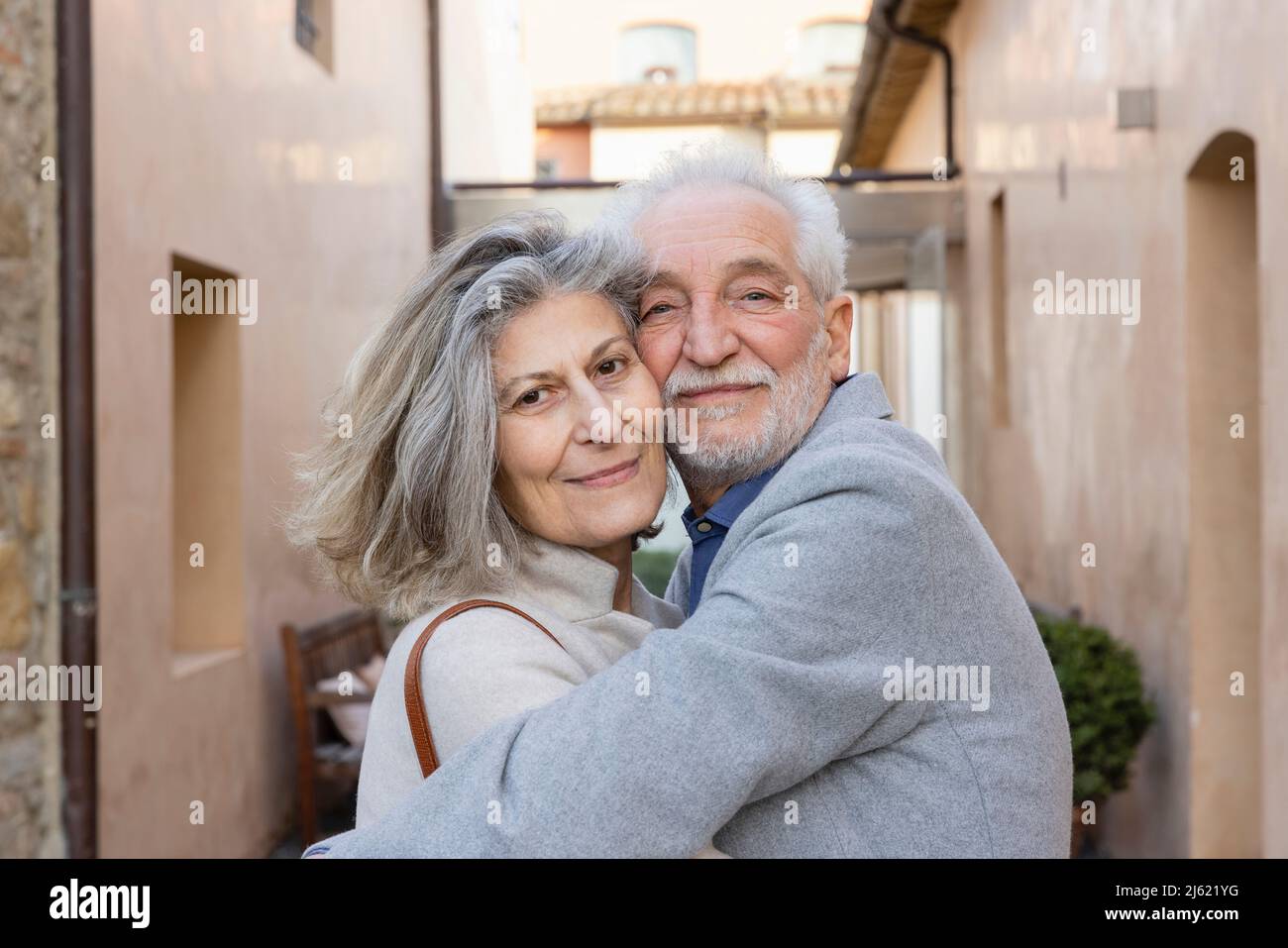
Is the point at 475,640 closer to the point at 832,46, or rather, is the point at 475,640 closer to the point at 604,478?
the point at 604,478

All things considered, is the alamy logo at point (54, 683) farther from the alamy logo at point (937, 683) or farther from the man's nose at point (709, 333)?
the alamy logo at point (937, 683)

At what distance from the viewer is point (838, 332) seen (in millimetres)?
2266

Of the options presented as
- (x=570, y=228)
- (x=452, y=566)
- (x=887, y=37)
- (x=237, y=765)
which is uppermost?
(x=887, y=37)

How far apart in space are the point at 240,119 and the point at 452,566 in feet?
16.2

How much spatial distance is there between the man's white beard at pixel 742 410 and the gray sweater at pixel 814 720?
0.80 ft

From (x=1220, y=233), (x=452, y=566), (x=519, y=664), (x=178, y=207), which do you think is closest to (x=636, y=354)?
(x=452, y=566)

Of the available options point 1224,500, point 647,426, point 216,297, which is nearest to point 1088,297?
point 1224,500

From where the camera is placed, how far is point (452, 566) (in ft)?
6.07

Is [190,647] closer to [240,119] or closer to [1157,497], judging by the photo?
[240,119]

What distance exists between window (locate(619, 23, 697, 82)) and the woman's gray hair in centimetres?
2826

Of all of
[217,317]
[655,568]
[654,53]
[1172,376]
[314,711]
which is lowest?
[314,711]

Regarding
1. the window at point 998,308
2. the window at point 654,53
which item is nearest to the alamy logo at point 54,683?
the window at point 998,308

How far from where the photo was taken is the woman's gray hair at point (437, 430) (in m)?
1.88

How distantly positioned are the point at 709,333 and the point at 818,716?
0.74 m
